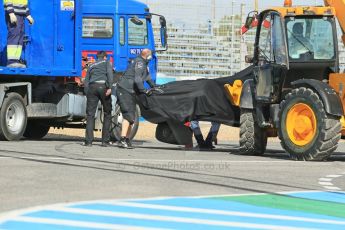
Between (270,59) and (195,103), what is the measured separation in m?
1.92

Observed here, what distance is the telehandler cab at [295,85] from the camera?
12961mm

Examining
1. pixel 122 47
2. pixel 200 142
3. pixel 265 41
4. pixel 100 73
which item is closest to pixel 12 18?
pixel 100 73

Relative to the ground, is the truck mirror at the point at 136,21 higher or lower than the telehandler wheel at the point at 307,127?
higher

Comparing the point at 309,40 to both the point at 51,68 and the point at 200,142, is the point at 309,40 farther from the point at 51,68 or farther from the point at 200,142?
the point at 51,68

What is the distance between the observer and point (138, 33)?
20359mm

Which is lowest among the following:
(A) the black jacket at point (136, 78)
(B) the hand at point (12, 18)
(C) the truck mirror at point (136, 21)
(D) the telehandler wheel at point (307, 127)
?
(D) the telehandler wheel at point (307, 127)

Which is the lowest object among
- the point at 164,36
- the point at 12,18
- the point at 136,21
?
A: the point at 164,36

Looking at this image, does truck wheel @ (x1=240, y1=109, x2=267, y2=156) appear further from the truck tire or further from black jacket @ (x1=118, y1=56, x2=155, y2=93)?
black jacket @ (x1=118, y1=56, x2=155, y2=93)

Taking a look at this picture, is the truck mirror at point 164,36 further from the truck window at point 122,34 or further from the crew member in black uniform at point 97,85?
the crew member in black uniform at point 97,85

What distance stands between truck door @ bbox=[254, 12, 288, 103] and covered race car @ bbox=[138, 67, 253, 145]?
75cm

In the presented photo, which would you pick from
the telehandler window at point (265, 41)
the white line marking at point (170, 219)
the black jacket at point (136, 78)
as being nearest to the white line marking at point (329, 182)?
the white line marking at point (170, 219)

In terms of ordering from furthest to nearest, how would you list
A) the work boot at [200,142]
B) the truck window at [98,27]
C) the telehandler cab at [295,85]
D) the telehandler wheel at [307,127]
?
the truck window at [98,27], the work boot at [200,142], the telehandler cab at [295,85], the telehandler wheel at [307,127]

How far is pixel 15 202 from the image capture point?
788cm

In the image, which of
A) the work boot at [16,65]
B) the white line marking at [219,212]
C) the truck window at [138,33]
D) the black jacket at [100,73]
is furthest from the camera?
the truck window at [138,33]
